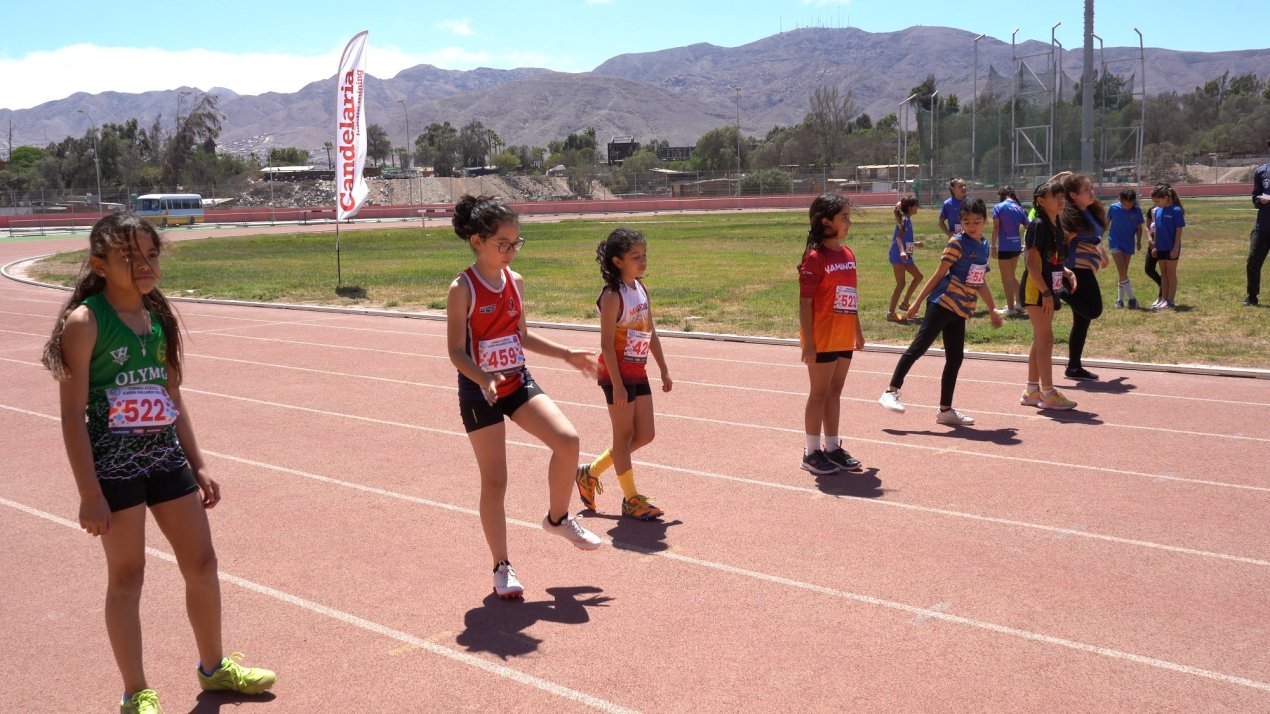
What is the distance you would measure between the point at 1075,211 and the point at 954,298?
5.89ft

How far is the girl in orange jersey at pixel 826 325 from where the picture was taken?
755 cm

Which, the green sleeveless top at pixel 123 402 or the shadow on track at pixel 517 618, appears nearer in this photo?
the green sleeveless top at pixel 123 402

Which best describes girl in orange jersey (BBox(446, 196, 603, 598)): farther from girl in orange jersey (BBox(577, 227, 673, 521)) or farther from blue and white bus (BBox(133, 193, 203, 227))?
blue and white bus (BBox(133, 193, 203, 227))

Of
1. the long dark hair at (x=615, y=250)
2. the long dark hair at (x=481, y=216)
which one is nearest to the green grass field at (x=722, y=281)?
the long dark hair at (x=481, y=216)

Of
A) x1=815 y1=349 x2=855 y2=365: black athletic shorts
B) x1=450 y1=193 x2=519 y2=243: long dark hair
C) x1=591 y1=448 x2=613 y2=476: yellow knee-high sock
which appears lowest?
x1=591 y1=448 x2=613 y2=476: yellow knee-high sock

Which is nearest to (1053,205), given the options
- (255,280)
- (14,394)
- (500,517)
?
(500,517)

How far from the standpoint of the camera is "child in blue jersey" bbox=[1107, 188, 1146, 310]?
52.3ft

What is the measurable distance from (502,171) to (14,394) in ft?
377

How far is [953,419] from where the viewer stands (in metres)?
9.02

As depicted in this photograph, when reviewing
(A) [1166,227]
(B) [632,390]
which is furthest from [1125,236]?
(B) [632,390]

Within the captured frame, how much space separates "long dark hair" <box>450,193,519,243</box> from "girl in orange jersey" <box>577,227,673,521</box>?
1271 millimetres

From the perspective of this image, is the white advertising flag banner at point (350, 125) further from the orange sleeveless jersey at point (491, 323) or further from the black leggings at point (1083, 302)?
the orange sleeveless jersey at point (491, 323)

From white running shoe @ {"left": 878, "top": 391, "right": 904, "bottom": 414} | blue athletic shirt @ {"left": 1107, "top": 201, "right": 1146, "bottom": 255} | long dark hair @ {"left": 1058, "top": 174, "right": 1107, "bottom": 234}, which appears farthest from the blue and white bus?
long dark hair @ {"left": 1058, "top": 174, "right": 1107, "bottom": 234}

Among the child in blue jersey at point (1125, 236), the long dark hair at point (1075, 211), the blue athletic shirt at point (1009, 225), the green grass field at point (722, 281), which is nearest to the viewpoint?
the long dark hair at point (1075, 211)
